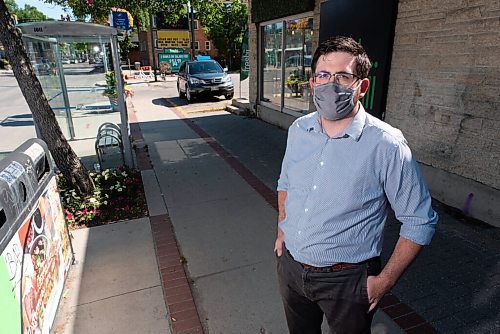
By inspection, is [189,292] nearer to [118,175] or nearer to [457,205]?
[118,175]

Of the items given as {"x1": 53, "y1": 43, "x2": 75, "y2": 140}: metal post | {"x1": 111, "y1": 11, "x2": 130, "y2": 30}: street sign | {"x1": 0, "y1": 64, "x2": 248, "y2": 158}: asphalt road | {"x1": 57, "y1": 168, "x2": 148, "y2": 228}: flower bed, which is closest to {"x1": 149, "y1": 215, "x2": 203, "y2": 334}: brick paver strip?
{"x1": 57, "y1": 168, "x2": 148, "y2": 228}: flower bed

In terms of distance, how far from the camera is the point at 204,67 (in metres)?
15.5

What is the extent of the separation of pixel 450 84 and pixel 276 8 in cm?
574

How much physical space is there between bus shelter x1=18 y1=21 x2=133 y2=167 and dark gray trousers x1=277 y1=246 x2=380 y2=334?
181 inches

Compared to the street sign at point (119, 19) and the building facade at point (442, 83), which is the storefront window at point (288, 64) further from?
the street sign at point (119, 19)

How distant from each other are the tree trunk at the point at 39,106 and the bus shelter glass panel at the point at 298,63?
5.47m

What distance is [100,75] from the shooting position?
10.5 metres

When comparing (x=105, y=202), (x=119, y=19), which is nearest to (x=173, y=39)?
(x=119, y=19)

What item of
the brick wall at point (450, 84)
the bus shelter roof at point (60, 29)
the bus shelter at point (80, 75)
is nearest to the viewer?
the brick wall at point (450, 84)

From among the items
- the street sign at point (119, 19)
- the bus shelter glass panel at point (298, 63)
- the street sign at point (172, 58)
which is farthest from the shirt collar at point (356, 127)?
the street sign at point (172, 58)

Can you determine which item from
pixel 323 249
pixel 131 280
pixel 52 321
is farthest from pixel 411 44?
pixel 52 321

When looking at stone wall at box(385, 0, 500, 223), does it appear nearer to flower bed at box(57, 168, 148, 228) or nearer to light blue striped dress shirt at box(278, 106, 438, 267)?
light blue striped dress shirt at box(278, 106, 438, 267)

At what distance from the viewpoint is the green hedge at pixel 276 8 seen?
7.46 m

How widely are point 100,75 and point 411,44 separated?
29.6 feet
